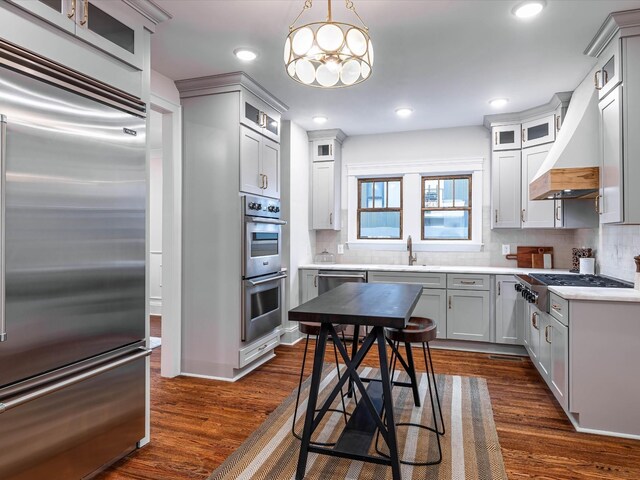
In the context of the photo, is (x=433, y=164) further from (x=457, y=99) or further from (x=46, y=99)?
(x=46, y=99)

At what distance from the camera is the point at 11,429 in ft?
5.52

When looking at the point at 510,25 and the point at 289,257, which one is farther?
the point at 289,257

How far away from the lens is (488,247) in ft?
16.7

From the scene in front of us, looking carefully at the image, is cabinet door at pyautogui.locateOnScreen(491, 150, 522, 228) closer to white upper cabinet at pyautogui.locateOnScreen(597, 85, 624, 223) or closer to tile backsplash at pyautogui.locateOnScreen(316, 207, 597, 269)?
tile backsplash at pyautogui.locateOnScreen(316, 207, 597, 269)

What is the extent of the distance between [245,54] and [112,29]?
112 cm

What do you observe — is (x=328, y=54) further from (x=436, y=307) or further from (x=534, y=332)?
(x=436, y=307)

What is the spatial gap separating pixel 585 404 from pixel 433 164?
336 centimetres

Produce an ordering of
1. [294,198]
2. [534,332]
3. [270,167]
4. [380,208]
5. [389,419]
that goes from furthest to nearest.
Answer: [380,208], [294,198], [270,167], [534,332], [389,419]

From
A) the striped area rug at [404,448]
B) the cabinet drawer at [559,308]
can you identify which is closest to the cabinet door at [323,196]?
the striped area rug at [404,448]

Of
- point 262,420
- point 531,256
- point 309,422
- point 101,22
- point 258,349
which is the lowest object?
point 262,420

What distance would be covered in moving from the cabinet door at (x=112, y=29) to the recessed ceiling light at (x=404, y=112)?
2.84 m

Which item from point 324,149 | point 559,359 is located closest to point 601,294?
point 559,359

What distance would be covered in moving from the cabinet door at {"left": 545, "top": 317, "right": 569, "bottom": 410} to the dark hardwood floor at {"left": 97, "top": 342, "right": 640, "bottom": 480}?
193 mm

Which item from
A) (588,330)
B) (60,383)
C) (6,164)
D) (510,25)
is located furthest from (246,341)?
(510,25)
